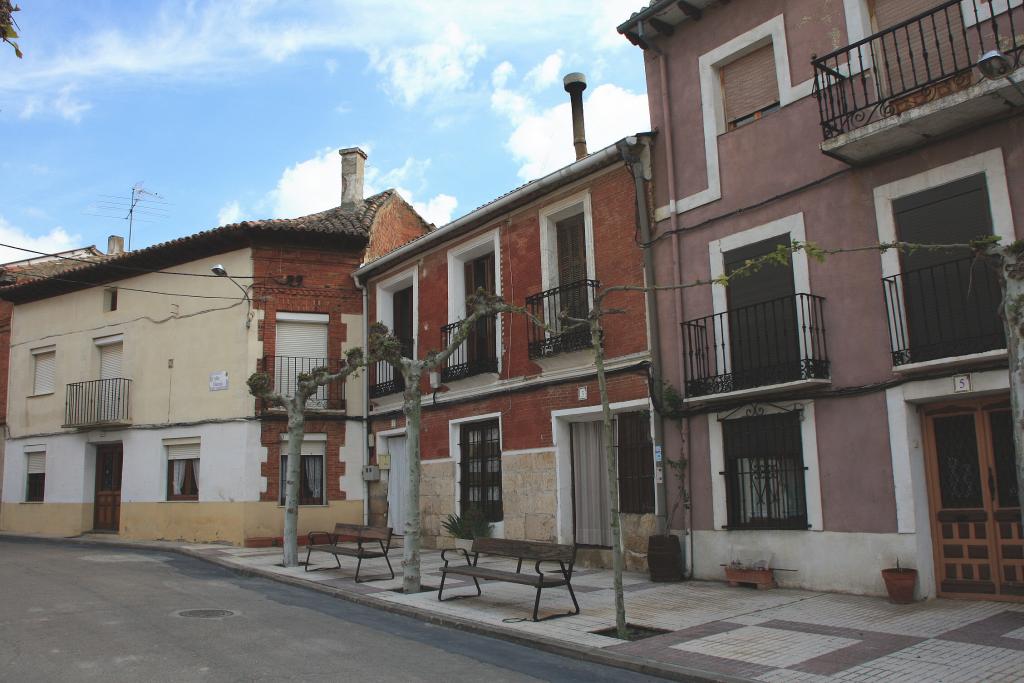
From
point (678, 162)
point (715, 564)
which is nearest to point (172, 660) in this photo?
point (715, 564)

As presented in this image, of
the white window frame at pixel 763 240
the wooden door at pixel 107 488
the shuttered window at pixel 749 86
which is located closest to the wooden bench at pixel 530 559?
the white window frame at pixel 763 240

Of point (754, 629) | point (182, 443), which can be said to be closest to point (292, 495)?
point (182, 443)

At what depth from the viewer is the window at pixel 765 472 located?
980cm

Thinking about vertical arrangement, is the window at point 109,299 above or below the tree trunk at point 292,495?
above

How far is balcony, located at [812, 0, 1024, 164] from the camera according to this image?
812cm

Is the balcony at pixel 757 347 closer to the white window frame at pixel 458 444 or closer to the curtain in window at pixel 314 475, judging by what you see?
the white window frame at pixel 458 444

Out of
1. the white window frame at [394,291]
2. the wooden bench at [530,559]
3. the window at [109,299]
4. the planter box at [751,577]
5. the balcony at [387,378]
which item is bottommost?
the planter box at [751,577]

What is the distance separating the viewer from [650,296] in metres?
11.6

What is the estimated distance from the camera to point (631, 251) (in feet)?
39.3

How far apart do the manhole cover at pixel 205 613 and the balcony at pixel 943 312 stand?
7736 mm

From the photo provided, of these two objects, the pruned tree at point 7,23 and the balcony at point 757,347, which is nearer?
the pruned tree at point 7,23

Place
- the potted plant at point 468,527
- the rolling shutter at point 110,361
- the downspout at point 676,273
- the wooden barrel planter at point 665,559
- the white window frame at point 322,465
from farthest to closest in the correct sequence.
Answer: the rolling shutter at point 110,361 < the white window frame at point 322,465 < the potted plant at point 468,527 < the downspout at point 676,273 < the wooden barrel planter at point 665,559

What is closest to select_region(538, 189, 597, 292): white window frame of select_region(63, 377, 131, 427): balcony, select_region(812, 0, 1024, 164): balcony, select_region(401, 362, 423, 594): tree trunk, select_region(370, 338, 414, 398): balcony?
select_region(401, 362, 423, 594): tree trunk

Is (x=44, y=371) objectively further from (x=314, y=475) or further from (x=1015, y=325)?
(x=1015, y=325)
